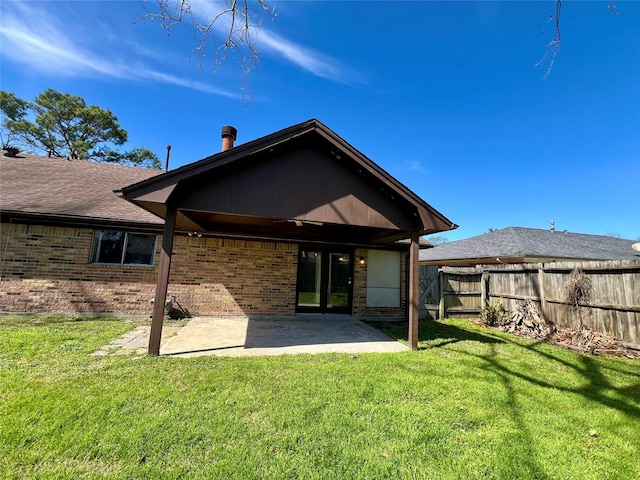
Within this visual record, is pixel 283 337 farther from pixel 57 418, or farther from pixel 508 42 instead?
pixel 508 42

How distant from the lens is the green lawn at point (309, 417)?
7.50ft

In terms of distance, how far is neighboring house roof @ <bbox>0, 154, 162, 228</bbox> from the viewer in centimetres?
741

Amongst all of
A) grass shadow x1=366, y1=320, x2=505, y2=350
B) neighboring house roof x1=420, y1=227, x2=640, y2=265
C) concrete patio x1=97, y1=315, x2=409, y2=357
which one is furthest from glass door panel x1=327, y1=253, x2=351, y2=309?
neighboring house roof x1=420, y1=227, x2=640, y2=265

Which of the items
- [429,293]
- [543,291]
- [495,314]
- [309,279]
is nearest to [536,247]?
[495,314]

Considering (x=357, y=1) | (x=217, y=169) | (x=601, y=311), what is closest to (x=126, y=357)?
(x=217, y=169)

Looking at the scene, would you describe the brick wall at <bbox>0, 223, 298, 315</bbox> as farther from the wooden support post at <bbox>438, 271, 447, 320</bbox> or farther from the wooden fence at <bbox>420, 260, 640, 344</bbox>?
the wooden fence at <bbox>420, 260, 640, 344</bbox>

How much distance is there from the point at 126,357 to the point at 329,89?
10.4 meters

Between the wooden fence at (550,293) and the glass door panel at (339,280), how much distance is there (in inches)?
105

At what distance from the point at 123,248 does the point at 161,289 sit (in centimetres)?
451

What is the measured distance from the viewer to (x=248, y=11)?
3105 mm

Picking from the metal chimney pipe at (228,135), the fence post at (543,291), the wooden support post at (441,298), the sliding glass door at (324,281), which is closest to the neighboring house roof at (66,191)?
the metal chimney pipe at (228,135)

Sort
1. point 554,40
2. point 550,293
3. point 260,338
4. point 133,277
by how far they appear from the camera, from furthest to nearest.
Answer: point 133,277
point 550,293
point 260,338
point 554,40

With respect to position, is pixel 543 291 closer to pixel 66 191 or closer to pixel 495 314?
pixel 495 314

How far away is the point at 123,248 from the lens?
8062mm
